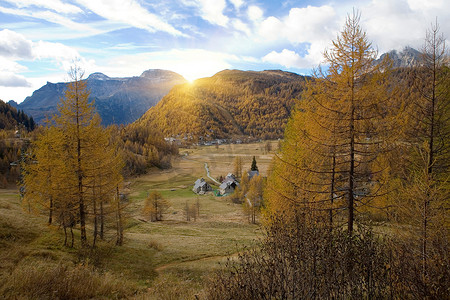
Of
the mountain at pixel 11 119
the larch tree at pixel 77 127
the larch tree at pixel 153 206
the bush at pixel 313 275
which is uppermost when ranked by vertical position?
the mountain at pixel 11 119

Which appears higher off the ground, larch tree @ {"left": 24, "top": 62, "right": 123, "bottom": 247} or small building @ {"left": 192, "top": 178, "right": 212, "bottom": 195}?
larch tree @ {"left": 24, "top": 62, "right": 123, "bottom": 247}

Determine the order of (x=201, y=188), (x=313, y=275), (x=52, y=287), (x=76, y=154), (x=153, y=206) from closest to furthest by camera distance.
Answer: (x=313, y=275) < (x=52, y=287) < (x=76, y=154) < (x=153, y=206) < (x=201, y=188)

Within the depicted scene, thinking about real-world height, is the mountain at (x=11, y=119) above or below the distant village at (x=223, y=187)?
above

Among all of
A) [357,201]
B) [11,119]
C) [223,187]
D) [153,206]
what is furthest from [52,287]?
[11,119]

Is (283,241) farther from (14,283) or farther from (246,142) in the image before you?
(246,142)

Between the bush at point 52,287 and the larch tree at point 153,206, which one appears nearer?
the bush at point 52,287

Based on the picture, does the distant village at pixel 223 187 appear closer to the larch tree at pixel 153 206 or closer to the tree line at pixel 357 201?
the larch tree at pixel 153 206

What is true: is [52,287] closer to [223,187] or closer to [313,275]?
[313,275]

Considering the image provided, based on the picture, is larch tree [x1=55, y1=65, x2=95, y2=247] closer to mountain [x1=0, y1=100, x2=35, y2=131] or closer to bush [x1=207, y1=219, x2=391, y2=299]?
bush [x1=207, y1=219, x2=391, y2=299]

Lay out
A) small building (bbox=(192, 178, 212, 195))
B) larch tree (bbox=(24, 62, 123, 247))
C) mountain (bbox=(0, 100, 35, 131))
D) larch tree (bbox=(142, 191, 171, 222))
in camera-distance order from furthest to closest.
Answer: mountain (bbox=(0, 100, 35, 131)), small building (bbox=(192, 178, 212, 195)), larch tree (bbox=(142, 191, 171, 222)), larch tree (bbox=(24, 62, 123, 247))

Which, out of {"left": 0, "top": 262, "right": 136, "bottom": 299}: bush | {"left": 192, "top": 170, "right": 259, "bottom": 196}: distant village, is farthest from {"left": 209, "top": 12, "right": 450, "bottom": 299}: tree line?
{"left": 192, "top": 170, "right": 259, "bottom": 196}: distant village

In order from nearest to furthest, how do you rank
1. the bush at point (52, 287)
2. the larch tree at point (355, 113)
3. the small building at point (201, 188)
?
the bush at point (52, 287) → the larch tree at point (355, 113) → the small building at point (201, 188)

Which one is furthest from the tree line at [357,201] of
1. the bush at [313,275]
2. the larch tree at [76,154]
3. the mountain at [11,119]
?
the mountain at [11,119]

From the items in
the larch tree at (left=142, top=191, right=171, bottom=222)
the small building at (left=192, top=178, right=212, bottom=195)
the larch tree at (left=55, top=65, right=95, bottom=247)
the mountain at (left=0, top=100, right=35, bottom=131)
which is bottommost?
the small building at (left=192, top=178, right=212, bottom=195)
